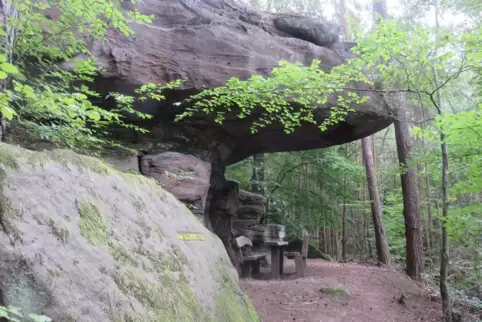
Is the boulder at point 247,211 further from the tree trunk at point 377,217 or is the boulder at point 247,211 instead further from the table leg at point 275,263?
the tree trunk at point 377,217

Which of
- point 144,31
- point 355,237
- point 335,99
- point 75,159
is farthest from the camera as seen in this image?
point 355,237

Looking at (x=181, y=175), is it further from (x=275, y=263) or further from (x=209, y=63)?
(x=275, y=263)

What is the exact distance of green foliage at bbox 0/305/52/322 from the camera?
127 centimetres

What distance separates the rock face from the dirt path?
399cm

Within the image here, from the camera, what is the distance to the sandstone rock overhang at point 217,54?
25.4 feet

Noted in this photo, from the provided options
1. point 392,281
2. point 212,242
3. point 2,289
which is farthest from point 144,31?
point 392,281

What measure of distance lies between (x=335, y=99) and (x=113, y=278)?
7945 mm

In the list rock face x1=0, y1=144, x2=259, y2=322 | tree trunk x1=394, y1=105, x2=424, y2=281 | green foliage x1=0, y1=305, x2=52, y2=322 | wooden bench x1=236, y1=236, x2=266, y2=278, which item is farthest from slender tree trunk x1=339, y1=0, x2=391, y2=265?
green foliage x1=0, y1=305, x2=52, y2=322

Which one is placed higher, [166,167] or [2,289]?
[166,167]

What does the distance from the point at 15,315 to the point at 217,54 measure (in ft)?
25.4

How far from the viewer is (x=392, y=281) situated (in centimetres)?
899

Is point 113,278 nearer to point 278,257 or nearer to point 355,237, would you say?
point 278,257

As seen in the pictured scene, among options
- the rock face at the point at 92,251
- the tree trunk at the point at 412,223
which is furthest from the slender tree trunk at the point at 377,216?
the rock face at the point at 92,251

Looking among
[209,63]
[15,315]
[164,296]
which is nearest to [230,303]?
[164,296]
